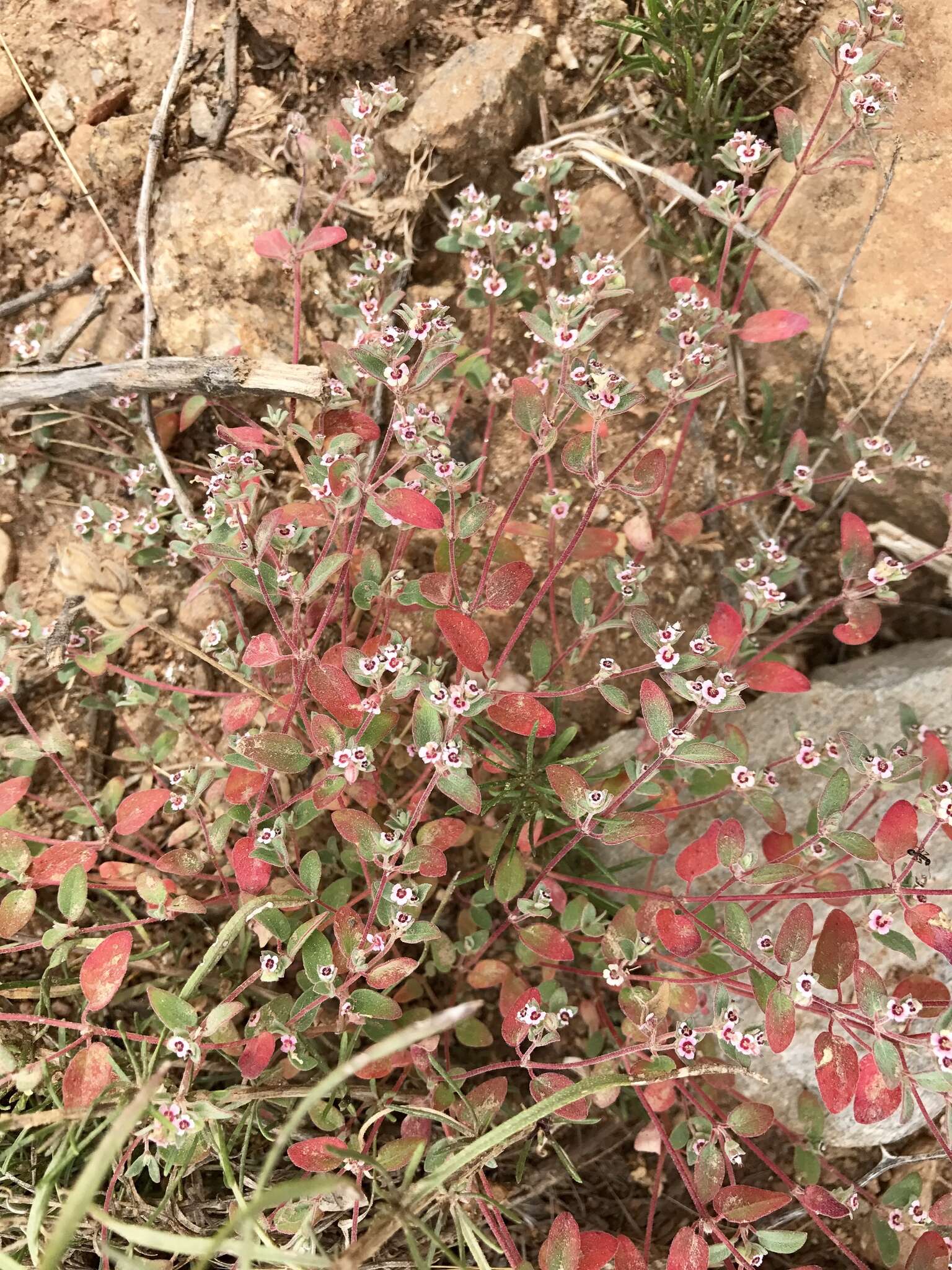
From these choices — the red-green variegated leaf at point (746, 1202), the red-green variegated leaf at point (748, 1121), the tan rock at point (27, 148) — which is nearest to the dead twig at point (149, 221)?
the tan rock at point (27, 148)

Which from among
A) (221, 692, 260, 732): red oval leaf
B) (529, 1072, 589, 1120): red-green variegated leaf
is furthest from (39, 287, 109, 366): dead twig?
(529, 1072, 589, 1120): red-green variegated leaf

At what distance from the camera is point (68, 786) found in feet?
8.01

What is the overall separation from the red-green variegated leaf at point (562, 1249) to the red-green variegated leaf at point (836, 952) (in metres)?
0.69

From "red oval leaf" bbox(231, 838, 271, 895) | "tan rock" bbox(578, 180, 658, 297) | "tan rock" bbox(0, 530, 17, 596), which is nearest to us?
"red oval leaf" bbox(231, 838, 271, 895)

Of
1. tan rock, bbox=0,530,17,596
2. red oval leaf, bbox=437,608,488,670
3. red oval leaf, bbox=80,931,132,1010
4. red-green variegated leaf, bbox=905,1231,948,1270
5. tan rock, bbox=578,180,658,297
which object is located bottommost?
red-green variegated leaf, bbox=905,1231,948,1270

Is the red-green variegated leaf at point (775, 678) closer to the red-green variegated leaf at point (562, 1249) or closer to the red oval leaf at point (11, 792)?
the red-green variegated leaf at point (562, 1249)

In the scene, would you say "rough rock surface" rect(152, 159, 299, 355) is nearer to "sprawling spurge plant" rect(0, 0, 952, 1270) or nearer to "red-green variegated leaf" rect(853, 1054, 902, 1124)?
"sprawling spurge plant" rect(0, 0, 952, 1270)

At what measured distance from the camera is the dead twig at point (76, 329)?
2.55 m

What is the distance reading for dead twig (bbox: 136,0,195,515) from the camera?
2.48 m

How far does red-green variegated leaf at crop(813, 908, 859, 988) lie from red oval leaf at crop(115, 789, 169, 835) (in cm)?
144

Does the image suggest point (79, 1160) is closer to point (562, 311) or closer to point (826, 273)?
point (562, 311)

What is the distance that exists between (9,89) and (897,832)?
3.00m

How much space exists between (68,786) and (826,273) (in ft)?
8.34

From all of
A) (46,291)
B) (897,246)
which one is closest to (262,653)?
(46,291)
